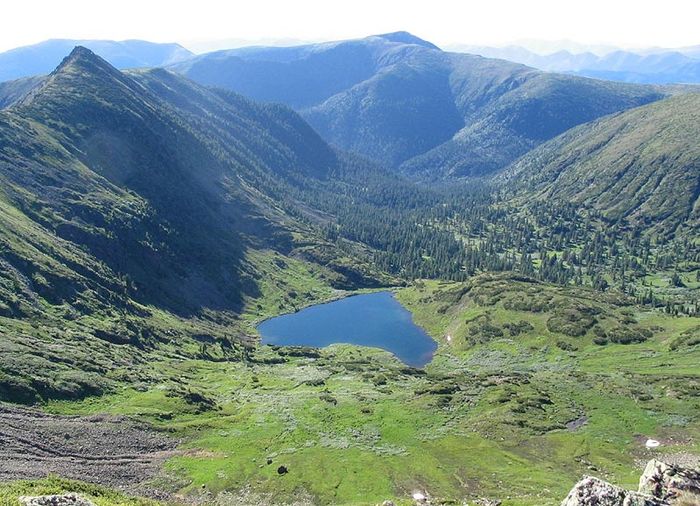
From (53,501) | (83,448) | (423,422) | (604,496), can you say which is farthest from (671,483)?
(83,448)

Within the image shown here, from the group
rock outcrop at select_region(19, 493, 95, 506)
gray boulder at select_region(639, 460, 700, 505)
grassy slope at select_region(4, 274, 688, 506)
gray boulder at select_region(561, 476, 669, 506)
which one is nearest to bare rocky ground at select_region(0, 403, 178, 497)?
grassy slope at select_region(4, 274, 688, 506)

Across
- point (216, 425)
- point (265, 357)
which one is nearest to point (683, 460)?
point (216, 425)

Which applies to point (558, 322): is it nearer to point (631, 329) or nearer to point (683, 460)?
point (631, 329)

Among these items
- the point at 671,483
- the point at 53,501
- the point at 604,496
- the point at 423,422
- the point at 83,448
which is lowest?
the point at 423,422

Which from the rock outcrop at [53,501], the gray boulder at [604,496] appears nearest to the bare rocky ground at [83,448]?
the rock outcrop at [53,501]

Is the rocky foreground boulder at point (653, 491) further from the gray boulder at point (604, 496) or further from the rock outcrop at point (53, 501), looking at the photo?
the rock outcrop at point (53, 501)

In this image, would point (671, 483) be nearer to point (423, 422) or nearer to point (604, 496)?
point (604, 496)
